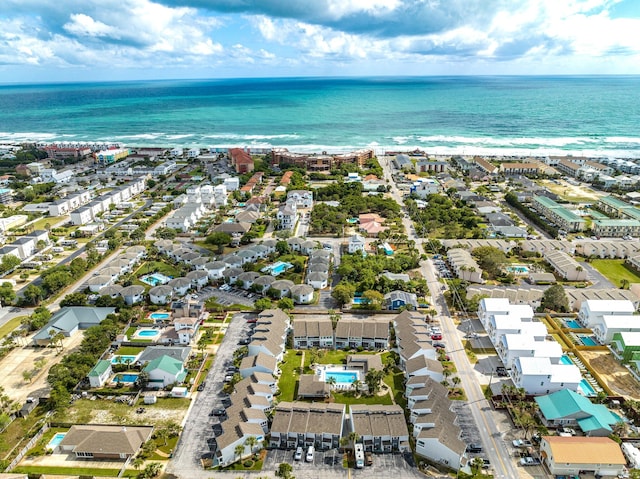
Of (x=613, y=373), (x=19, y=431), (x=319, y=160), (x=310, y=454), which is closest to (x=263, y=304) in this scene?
(x=310, y=454)

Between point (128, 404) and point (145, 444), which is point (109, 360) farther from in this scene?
point (145, 444)

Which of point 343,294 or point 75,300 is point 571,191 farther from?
point 75,300

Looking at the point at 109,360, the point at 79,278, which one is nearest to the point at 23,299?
the point at 79,278

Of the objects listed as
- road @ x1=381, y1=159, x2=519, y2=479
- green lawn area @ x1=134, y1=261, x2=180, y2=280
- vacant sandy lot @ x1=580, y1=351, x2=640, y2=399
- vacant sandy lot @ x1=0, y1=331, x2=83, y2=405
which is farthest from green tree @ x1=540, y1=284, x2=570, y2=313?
vacant sandy lot @ x1=0, y1=331, x2=83, y2=405

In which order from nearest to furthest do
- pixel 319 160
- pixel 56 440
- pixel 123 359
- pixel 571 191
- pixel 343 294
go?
1. pixel 56 440
2. pixel 123 359
3. pixel 343 294
4. pixel 571 191
5. pixel 319 160

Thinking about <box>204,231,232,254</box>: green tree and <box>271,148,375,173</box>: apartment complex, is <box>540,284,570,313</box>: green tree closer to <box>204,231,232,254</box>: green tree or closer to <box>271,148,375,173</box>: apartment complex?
<box>204,231,232,254</box>: green tree

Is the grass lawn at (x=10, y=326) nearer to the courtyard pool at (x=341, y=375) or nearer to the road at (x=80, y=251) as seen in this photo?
the road at (x=80, y=251)

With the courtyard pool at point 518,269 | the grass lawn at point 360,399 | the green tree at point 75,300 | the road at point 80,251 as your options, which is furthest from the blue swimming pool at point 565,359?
the road at point 80,251
